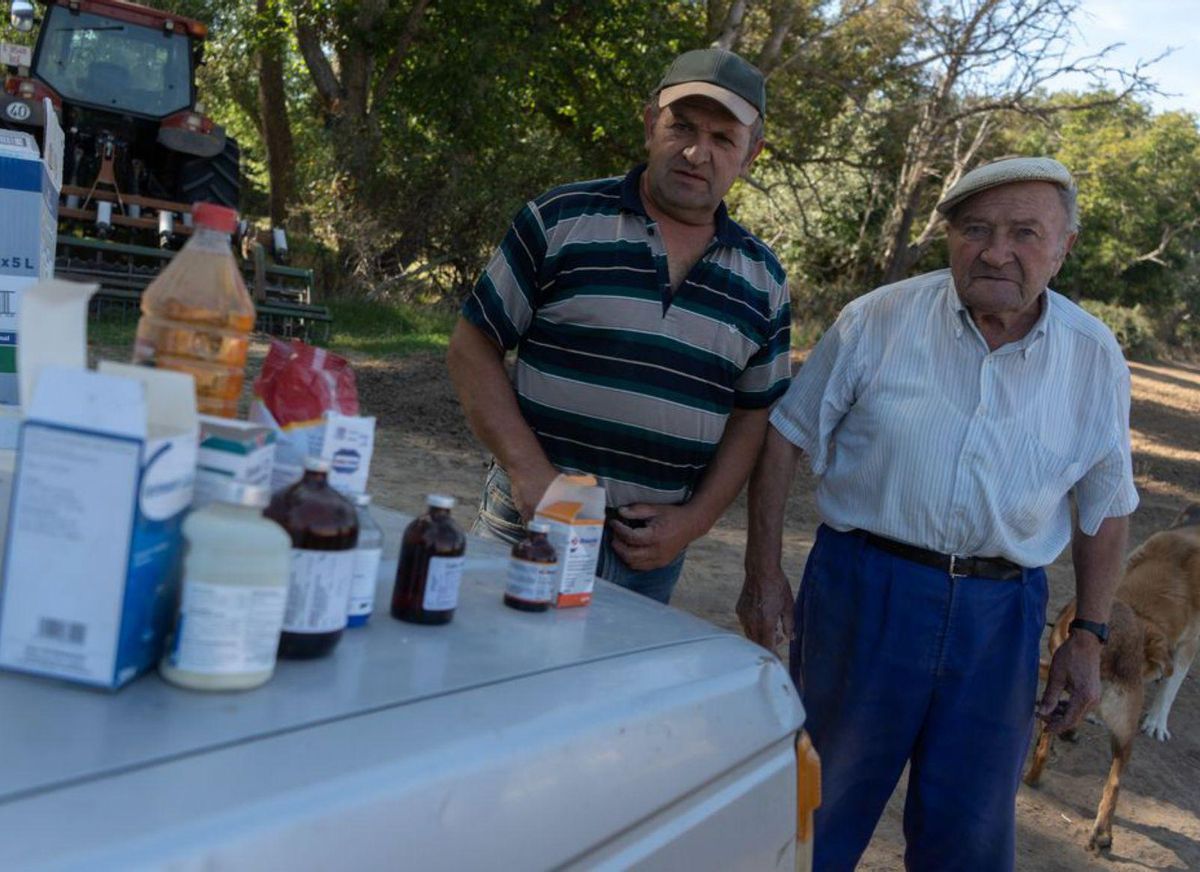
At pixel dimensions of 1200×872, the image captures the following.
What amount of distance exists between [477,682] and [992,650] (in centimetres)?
213

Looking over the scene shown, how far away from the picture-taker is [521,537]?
11.1ft

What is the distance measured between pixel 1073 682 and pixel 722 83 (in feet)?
6.33

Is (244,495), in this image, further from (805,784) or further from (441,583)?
(805,784)

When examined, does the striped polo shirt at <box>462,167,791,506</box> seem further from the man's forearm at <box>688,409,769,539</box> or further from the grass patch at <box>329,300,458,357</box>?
the grass patch at <box>329,300,458,357</box>

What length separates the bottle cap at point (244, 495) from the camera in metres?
1.44

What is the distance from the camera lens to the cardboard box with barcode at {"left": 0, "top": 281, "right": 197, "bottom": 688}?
1.32 m

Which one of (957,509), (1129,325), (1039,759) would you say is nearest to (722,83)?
(957,509)

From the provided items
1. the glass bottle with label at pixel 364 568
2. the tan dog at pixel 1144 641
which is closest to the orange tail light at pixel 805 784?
the glass bottle with label at pixel 364 568

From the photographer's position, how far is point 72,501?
52.5 inches

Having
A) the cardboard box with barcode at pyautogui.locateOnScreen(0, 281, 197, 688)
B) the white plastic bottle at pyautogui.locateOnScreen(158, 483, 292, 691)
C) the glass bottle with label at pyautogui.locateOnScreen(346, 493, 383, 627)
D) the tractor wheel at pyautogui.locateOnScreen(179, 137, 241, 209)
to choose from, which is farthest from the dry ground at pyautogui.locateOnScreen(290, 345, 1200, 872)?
the cardboard box with barcode at pyautogui.locateOnScreen(0, 281, 197, 688)

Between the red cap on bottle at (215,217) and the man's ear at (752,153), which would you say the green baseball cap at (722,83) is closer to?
the man's ear at (752,153)

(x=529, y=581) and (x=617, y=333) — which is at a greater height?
(x=617, y=333)

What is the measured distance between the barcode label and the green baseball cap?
2.28 metres

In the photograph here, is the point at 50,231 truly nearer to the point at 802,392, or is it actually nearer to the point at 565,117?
the point at 802,392
